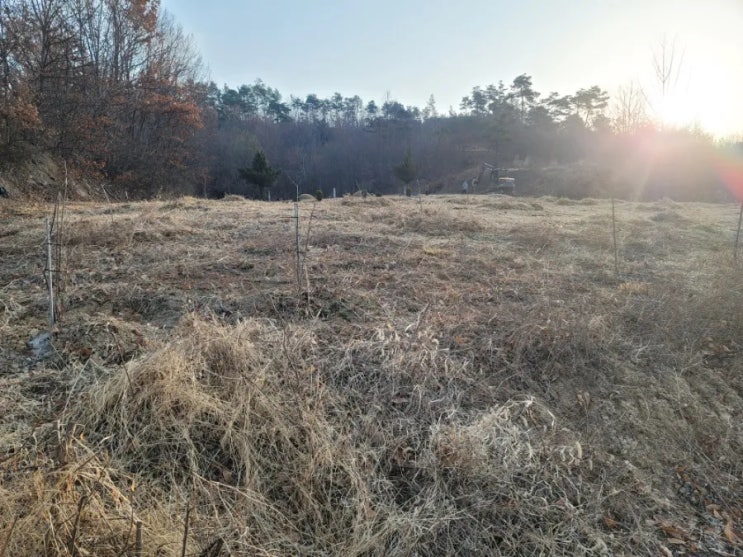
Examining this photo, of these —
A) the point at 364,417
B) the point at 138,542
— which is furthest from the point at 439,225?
the point at 138,542

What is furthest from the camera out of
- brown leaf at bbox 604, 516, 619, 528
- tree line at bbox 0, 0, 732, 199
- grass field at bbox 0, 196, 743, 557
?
tree line at bbox 0, 0, 732, 199

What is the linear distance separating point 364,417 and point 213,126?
34387 mm

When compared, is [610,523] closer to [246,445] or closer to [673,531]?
[673,531]

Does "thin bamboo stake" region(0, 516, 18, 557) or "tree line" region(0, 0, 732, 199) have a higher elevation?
"tree line" region(0, 0, 732, 199)

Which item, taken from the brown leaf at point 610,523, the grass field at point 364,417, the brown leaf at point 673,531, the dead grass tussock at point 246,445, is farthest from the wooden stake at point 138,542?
the brown leaf at point 673,531

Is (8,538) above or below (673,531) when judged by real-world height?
above

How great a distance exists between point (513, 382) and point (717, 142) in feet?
104

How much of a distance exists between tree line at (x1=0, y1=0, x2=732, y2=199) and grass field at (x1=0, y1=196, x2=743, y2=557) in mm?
2323

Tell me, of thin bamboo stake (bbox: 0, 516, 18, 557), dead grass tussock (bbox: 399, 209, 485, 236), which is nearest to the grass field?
thin bamboo stake (bbox: 0, 516, 18, 557)

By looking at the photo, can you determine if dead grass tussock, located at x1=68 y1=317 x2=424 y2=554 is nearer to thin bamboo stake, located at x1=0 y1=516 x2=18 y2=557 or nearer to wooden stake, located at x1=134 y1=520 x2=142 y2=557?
wooden stake, located at x1=134 y1=520 x2=142 y2=557

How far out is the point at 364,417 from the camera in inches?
91.7

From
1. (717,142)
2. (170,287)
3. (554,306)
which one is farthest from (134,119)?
(717,142)

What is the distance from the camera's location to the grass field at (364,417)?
1759 mm

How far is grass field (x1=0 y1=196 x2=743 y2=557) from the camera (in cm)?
176
